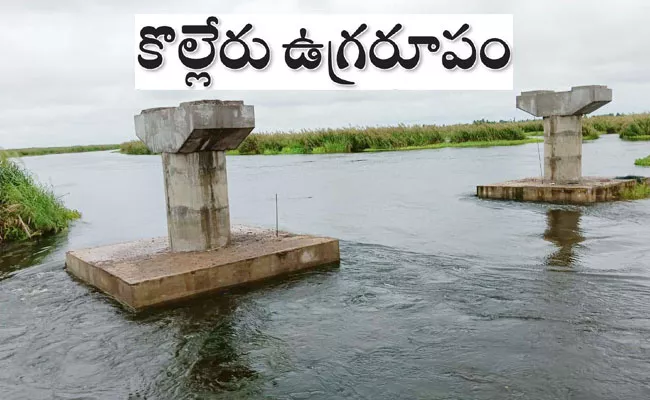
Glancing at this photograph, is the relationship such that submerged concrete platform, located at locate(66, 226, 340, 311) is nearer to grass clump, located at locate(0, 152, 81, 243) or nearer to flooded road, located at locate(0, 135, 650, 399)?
flooded road, located at locate(0, 135, 650, 399)

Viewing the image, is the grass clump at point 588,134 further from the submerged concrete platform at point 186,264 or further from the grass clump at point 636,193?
the submerged concrete platform at point 186,264

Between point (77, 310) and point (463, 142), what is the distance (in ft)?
139

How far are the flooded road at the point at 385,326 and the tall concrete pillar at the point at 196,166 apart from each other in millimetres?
1409

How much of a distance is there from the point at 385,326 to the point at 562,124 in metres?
11.2

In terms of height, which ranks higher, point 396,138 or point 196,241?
point 396,138

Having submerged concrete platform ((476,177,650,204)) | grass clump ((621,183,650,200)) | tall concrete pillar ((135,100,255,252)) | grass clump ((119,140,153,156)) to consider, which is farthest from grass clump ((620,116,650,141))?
grass clump ((119,140,153,156))

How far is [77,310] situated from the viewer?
7.86m

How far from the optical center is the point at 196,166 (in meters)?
8.95

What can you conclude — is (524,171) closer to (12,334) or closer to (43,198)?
(43,198)

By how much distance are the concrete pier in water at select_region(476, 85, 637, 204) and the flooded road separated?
8.27 feet

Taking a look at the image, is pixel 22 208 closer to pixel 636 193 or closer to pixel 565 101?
pixel 565 101

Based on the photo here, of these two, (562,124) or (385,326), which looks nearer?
(385,326)

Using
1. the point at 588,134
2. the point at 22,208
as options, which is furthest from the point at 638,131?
the point at 22,208

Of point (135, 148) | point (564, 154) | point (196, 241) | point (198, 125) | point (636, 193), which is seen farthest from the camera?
point (135, 148)
